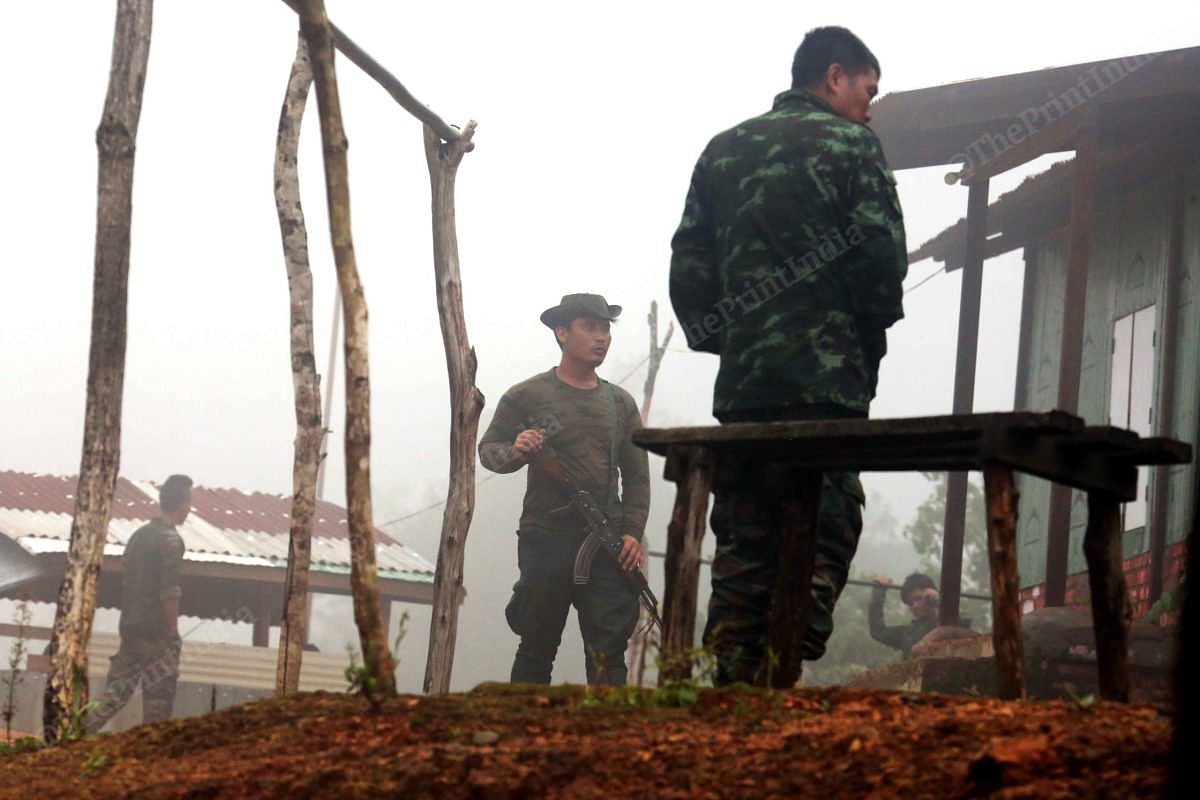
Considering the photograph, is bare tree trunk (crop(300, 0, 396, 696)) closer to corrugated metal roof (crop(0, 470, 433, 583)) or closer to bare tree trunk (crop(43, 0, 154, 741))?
bare tree trunk (crop(43, 0, 154, 741))

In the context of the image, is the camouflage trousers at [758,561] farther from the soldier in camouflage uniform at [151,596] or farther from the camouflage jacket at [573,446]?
the soldier in camouflage uniform at [151,596]

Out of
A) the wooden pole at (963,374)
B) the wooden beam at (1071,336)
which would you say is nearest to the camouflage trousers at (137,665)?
the wooden pole at (963,374)

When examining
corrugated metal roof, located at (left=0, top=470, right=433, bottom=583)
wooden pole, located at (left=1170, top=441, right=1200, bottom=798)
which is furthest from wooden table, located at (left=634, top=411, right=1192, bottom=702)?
corrugated metal roof, located at (left=0, top=470, right=433, bottom=583)

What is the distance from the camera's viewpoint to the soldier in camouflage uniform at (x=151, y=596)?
1148 centimetres

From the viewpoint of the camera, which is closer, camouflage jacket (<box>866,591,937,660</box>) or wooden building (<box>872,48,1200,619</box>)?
wooden building (<box>872,48,1200,619</box>)

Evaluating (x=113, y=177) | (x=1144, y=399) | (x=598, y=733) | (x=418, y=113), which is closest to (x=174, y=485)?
(x=418, y=113)

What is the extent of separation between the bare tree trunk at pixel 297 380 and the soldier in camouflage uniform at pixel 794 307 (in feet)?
7.67

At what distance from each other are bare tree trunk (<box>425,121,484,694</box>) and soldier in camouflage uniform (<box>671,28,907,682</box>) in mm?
3349

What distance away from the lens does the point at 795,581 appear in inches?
171

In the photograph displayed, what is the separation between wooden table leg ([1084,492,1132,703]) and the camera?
3.93m

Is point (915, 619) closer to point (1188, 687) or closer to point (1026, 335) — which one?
point (1026, 335)

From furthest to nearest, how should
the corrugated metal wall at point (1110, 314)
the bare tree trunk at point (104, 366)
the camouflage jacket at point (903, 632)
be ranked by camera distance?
the camouflage jacket at point (903, 632) < the corrugated metal wall at point (1110, 314) < the bare tree trunk at point (104, 366)

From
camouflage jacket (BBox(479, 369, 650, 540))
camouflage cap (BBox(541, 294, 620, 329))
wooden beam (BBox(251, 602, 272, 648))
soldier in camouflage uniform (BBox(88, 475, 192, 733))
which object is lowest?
wooden beam (BBox(251, 602, 272, 648))

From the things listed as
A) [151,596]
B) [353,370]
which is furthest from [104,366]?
[151,596]
